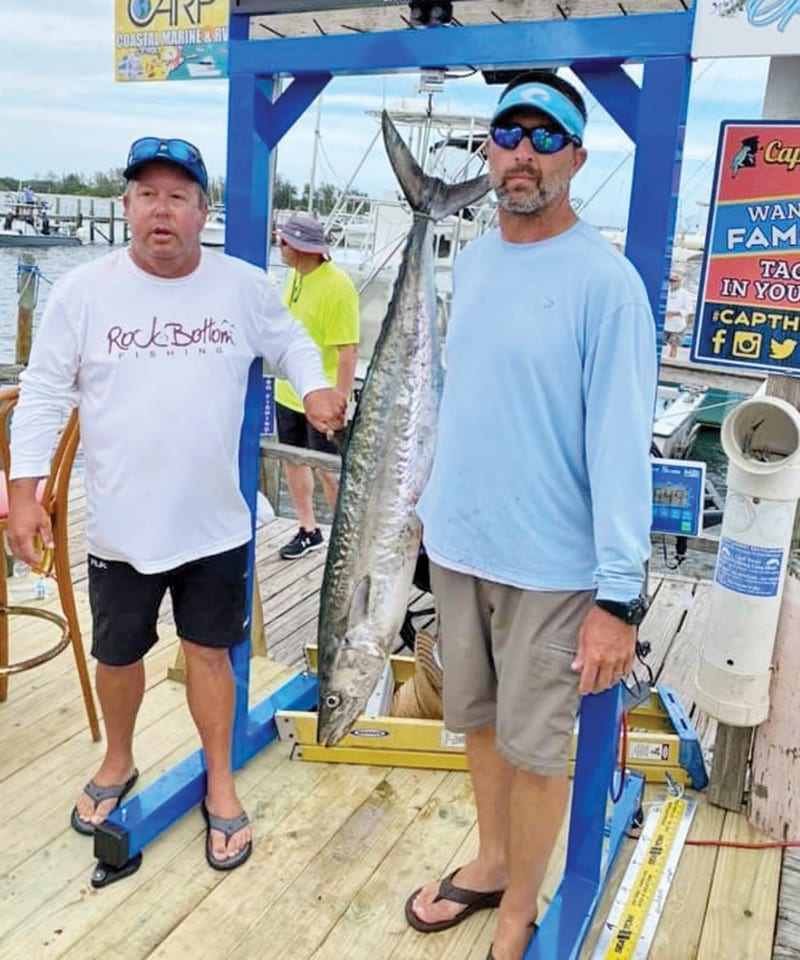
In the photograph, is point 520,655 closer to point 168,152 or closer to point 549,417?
point 549,417

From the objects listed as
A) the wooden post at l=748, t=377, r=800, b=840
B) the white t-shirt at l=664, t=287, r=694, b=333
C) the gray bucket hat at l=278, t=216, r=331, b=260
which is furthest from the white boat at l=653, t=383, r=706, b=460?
the wooden post at l=748, t=377, r=800, b=840

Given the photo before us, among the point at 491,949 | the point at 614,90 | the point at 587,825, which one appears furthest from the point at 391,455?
the point at 491,949

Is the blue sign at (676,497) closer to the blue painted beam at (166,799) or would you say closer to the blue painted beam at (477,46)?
the blue painted beam at (477,46)

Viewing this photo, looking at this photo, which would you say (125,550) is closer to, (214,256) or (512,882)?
(214,256)

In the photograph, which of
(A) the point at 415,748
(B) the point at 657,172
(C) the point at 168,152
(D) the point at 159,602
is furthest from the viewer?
(A) the point at 415,748

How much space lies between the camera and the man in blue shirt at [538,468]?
5.26 feet

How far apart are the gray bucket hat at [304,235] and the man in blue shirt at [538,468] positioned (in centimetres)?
276

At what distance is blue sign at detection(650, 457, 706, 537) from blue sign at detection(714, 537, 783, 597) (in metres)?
0.45

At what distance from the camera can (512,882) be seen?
1.95 meters

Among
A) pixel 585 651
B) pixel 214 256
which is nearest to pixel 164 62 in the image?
pixel 214 256

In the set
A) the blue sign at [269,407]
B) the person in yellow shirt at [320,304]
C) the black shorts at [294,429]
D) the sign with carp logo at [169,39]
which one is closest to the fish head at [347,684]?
the blue sign at [269,407]

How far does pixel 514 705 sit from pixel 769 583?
3.30ft

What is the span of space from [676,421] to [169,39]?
8.88 m

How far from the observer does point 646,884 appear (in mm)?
2275
